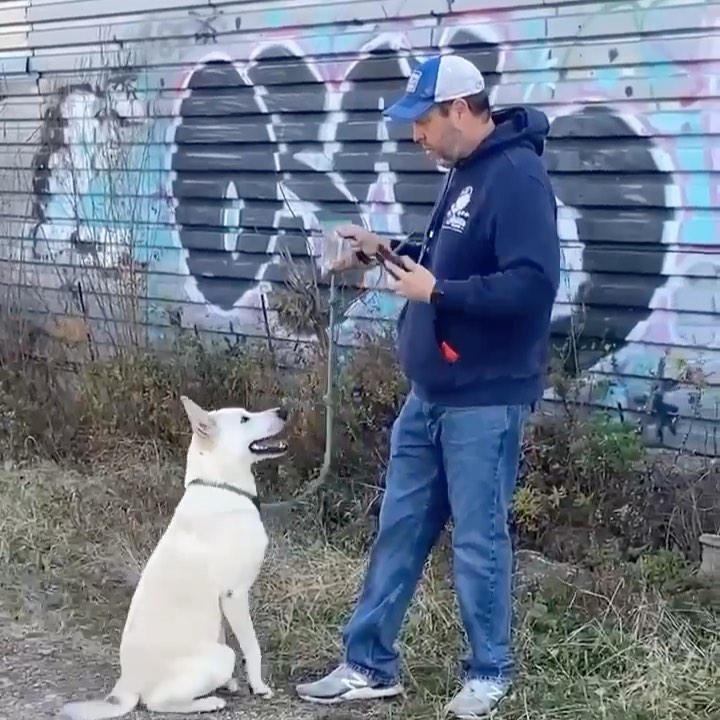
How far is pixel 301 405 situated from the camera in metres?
7.01

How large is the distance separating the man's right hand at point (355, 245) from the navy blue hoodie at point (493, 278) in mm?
228

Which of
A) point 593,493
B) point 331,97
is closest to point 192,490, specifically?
point 593,493

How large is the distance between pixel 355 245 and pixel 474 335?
0.59 m

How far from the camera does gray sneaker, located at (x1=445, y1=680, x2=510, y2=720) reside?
4492mm

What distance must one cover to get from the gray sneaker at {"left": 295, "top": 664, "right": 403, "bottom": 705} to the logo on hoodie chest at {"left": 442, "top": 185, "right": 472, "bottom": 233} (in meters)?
1.59

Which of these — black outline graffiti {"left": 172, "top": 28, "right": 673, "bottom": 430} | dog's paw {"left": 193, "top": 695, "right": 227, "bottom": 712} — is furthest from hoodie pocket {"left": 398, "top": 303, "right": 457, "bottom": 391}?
black outline graffiti {"left": 172, "top": 28, "right": 673, "bottom": 430}

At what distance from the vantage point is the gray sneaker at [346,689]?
474cm

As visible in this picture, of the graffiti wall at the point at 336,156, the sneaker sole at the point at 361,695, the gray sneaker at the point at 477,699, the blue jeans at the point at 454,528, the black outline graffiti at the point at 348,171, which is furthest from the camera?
the black outline graffiti at the point at 348,171

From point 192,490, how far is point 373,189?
330 cm

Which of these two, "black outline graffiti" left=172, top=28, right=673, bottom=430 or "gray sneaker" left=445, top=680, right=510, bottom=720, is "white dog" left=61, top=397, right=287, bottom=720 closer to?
"gray sneaker" left=445, top=680, right=510, bottom=720

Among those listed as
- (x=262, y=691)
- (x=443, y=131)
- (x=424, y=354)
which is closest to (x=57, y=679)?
(x=262, y=691)

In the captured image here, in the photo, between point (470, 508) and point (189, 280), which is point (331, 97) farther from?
point (470, 508)

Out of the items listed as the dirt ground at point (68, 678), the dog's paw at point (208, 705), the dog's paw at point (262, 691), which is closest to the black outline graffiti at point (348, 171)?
the dirt ground at point (68, 678)

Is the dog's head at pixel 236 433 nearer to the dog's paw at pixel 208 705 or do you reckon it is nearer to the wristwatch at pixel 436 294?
the dog's paw at pixel 208 705
